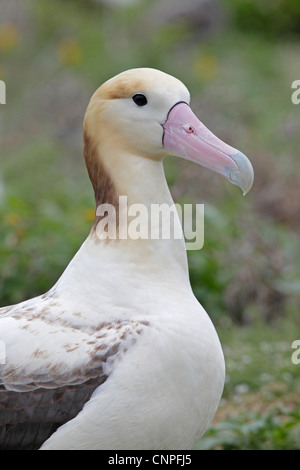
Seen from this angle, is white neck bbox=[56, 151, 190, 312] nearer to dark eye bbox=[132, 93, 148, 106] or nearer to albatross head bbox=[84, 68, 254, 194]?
albatross head bbox=[84, 68, 254, 194]

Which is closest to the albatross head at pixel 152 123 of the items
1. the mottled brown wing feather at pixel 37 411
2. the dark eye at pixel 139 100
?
the dark eye at pixel 139 100

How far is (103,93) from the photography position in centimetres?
283

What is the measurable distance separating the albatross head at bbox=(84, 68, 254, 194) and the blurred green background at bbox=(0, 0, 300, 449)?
1.27 metres

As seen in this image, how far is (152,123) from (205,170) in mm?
3173

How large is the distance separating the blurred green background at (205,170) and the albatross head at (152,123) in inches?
50.2

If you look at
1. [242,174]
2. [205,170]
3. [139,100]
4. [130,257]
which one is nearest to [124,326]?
[130,257]

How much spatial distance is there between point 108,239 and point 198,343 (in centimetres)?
44

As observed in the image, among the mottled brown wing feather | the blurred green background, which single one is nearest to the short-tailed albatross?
the mottled brown wing feather

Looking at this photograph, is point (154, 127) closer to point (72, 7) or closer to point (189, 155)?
point (189, 155)

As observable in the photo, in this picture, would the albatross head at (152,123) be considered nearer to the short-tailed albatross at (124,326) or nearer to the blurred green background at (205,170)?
the short-tailed albatross at (124,326)

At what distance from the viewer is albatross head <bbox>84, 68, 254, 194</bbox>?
2760 millimetres

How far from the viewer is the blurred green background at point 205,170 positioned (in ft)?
14.5

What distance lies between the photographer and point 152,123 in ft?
9.15
